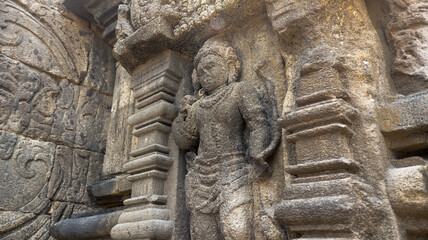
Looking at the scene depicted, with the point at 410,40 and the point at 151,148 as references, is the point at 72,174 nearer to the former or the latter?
the point at 151,148

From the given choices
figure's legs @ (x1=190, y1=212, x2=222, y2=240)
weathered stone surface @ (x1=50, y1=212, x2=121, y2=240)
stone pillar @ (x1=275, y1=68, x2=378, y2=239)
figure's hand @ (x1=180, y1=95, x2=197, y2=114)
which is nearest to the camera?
stone pillar @ (x1=275, y1=68, x2=378, y2=239)

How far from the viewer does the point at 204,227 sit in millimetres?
2244

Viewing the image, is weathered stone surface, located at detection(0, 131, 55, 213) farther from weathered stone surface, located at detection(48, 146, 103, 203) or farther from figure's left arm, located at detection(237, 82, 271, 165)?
figure's left arm, located at detection(237, 82, 271, 165)

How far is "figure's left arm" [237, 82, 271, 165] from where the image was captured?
6.88ft

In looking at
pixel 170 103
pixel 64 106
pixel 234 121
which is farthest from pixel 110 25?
pixel 234 121

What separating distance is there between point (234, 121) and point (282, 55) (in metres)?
0.55

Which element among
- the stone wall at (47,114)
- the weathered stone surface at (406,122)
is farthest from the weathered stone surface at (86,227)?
the weathered stone surface at (406,122)

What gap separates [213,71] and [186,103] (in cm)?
37

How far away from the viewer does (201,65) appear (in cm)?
258

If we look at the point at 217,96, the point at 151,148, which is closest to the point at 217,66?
the point at 217,96

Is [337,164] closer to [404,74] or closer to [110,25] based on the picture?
[404,74]

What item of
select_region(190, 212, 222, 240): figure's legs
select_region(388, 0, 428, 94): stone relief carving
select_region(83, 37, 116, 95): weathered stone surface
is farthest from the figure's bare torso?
select_region(83, 37, 116, 95): weathered stone surface

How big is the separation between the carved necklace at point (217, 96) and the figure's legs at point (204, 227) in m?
0.78

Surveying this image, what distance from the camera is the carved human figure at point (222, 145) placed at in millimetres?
2090
